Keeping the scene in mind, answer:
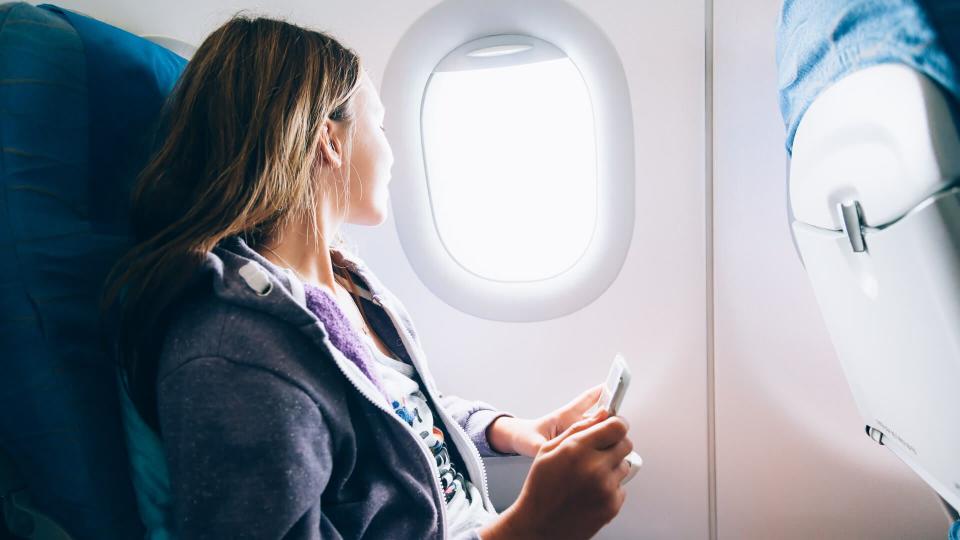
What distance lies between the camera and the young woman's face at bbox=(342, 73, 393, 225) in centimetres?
99

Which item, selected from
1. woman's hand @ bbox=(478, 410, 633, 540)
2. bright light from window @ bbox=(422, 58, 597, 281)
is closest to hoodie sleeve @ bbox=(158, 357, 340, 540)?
woman's hand @ bbox=(478, 410, 633, 540)

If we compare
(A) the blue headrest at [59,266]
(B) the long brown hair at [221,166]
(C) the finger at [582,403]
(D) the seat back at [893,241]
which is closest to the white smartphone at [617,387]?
(C) the finger at [582,403]

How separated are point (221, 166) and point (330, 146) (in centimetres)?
19

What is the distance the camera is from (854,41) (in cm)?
60

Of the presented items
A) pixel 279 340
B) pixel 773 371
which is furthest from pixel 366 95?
pixel 773 371

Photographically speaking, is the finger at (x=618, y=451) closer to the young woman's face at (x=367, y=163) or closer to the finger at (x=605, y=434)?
the finger at (x=605, y=434)

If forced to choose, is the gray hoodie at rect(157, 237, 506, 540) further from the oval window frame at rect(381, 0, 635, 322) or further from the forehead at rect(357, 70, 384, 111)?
the oval window frame at rect(381, 0, 635, 322)

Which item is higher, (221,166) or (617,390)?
(221,166)

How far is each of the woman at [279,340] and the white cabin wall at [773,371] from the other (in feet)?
1.95

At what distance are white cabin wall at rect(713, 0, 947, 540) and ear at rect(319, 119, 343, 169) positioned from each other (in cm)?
78

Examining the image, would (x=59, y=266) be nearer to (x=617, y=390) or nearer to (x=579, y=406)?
(x=617, y=390)

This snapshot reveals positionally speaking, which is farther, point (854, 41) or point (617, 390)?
point (617, 390)

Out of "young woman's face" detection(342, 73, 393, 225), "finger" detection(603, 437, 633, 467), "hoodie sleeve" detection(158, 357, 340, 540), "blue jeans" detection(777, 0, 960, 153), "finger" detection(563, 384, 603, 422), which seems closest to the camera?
"blue jeans" detection(777, 0, 960, 153)

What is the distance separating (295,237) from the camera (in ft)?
3.05
